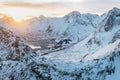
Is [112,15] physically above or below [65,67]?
below

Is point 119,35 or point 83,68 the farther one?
point 119,35

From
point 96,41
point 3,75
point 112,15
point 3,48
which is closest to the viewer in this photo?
point 3,75

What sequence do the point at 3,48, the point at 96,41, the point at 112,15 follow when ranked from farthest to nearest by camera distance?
the point at 112,15, the point at 96,41, the point at 3,48

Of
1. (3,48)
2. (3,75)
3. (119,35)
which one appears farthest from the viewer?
(119,35)

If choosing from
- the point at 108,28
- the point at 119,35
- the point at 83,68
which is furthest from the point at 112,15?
the point at 83,68

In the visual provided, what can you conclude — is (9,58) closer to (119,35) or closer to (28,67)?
(28,67)

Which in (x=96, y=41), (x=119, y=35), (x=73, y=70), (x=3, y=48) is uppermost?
(x=3, y=48)

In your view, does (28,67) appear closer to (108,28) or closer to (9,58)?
(9,58)

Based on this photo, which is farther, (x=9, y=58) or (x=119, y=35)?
(x=119, y=35)

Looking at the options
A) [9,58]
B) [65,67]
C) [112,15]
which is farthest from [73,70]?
[112,15]
